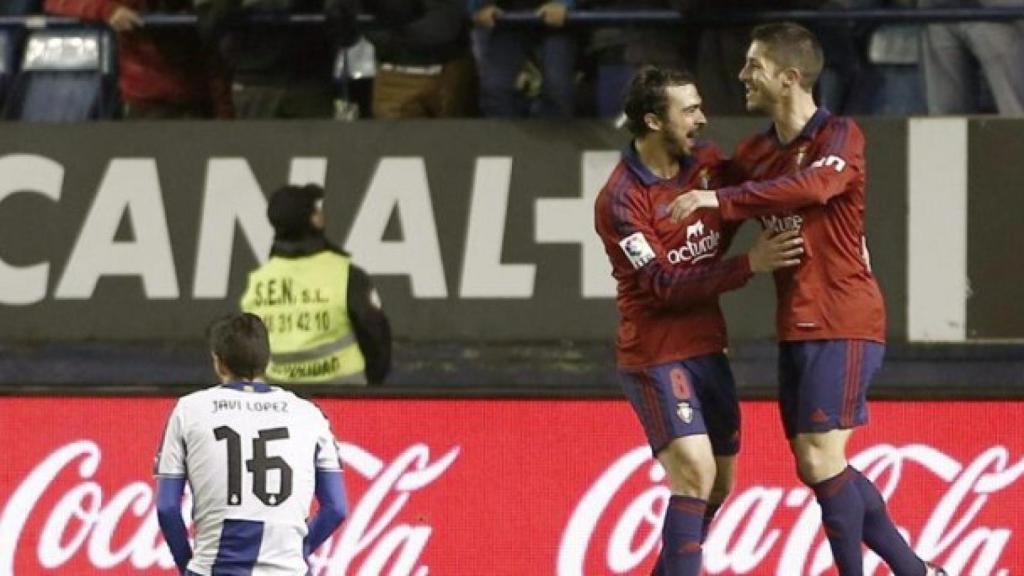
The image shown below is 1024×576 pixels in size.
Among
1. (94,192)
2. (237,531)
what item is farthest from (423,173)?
(237,531)

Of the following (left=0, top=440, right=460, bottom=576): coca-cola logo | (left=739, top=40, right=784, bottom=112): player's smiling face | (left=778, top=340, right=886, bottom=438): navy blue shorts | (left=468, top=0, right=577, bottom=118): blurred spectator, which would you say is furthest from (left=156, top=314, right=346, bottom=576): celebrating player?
(left=468, top=0, right=577, bottom=118): blurred spectator

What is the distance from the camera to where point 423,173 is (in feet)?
41.9

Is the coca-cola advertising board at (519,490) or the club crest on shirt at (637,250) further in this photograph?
the coca-cola advertising board at (519,490)

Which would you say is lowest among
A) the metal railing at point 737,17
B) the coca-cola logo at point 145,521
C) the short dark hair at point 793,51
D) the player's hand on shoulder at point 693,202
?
the coca-cola logo at point 145,521

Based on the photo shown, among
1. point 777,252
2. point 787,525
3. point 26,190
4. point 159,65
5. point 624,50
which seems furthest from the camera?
point 26,190

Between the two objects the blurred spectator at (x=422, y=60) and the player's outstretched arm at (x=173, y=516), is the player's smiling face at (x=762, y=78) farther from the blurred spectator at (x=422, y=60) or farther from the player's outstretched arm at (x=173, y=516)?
the blurred spectator at (x=422, y=60)

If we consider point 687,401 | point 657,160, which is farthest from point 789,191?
point 687,401

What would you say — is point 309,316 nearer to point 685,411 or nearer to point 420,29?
point 420,29

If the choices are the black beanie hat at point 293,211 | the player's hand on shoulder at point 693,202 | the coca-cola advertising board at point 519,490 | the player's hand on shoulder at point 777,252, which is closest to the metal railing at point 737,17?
the black beanie hat at point 293,211

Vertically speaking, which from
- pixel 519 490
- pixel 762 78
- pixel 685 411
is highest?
pixel 762 78

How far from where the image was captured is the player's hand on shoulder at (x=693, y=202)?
903 cm

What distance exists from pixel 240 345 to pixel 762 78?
2.04 metres

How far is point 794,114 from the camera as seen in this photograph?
9.33 m

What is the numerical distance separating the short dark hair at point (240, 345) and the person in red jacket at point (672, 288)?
1491 millimetres
